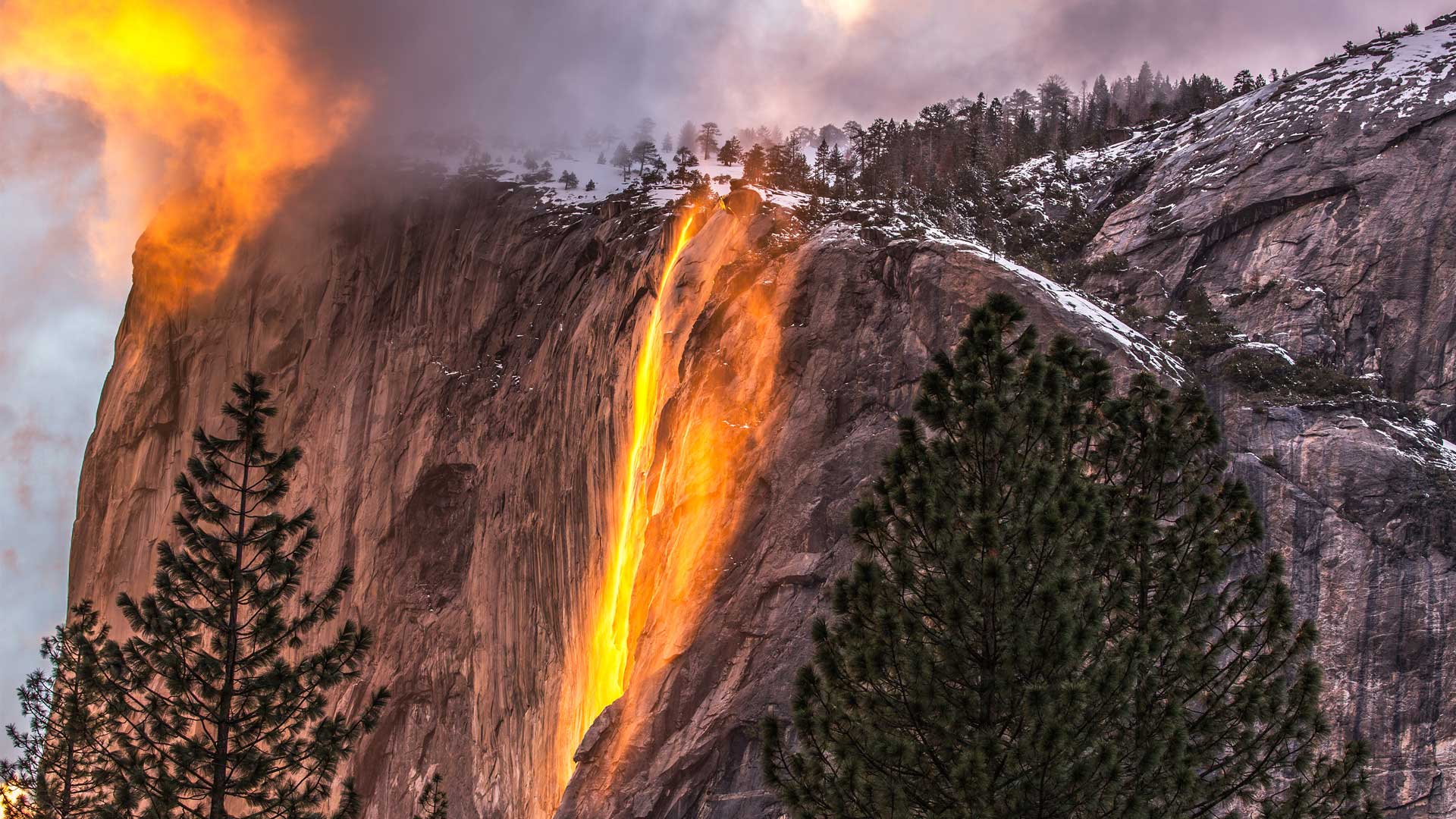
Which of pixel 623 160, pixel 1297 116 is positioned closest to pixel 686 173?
pixel 623 160

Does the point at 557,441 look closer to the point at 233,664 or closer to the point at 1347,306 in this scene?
the point at 1347,306

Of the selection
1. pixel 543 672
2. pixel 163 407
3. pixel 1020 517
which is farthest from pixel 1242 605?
pixel 163 407

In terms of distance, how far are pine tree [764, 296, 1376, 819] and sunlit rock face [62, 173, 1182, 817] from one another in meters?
13.5

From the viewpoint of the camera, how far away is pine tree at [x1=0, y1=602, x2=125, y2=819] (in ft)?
55.6

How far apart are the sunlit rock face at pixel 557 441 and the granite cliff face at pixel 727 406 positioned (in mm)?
120

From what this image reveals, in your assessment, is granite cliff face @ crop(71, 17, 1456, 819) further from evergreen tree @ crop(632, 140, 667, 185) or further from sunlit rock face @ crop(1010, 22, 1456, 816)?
evergreen tree @ crop(632, 140, 667, 185)

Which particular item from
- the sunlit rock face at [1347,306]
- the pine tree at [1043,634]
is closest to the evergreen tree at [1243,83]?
the sunlit rock face at [1347,306]

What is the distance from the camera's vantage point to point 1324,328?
116 ft

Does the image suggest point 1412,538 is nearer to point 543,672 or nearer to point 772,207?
point 772,207

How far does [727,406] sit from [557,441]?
11.7 metres

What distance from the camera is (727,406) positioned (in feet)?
117

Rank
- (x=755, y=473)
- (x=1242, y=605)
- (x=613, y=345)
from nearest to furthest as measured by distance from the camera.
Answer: (x=1242, y=605) < (x=755, y=473) < (x=613, y=345)

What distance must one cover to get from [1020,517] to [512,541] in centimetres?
3210

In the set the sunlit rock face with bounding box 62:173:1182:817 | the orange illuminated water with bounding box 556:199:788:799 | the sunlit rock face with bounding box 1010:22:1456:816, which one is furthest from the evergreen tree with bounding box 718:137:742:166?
the orange illuminated water with bounding box 556:199:788:799
